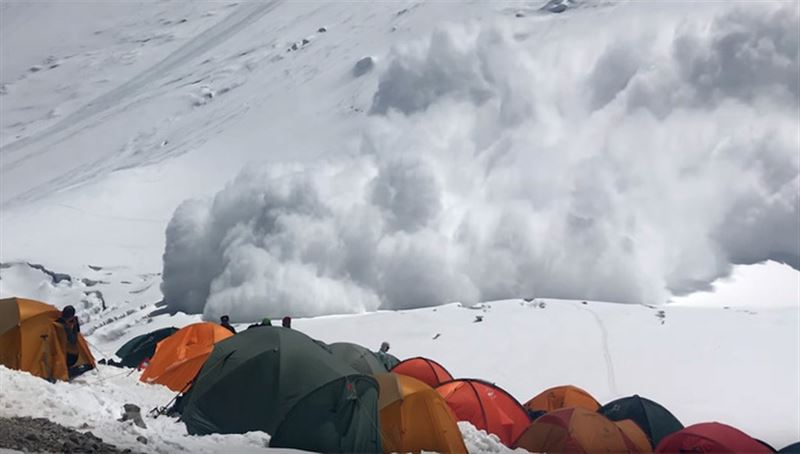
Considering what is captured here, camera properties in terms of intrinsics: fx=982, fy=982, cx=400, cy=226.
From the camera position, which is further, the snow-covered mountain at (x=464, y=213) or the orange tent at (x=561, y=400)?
the snow-covered mountain at (x=464, y=213)

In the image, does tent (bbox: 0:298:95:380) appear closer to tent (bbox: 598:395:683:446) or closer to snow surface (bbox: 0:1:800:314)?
tent (bbox: 598:395:683:446)

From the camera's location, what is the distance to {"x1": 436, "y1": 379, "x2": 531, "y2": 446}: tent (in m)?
13.9

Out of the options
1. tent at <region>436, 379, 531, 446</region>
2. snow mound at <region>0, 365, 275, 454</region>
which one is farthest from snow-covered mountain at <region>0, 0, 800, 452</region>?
tent at <region>436, 379, 531, 446</region>

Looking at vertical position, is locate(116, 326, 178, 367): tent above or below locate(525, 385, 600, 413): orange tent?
above

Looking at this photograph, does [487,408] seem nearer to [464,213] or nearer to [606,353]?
[606,353]

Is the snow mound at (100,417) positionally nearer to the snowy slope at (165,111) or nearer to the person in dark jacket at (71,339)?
the person in dark jacket at (71,339)

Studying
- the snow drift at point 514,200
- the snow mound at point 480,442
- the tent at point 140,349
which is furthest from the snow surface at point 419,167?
the snow mound at point 480,442

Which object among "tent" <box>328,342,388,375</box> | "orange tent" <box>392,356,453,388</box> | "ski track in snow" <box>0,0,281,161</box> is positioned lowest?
"ski track in snow" <box>0,0,281,161</box>

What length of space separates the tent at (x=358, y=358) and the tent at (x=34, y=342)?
367cm

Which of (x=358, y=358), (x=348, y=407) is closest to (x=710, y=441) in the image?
(x=348, y=407)

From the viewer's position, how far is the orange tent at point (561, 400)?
50.8 feet

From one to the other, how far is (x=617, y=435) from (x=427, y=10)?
5723 cm

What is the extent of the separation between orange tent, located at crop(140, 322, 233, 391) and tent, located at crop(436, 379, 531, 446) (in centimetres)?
Result: 365

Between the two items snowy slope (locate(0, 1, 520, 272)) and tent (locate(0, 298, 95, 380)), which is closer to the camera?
tent (locate(0, 298, 95, 380))
